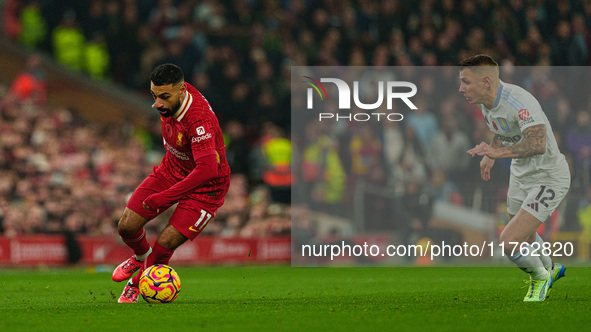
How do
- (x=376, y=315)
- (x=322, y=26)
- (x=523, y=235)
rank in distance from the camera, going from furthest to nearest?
(x=322, y=26) < (x=523, y=235) < (x=376, y=315)

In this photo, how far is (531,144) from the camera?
10.1 meters

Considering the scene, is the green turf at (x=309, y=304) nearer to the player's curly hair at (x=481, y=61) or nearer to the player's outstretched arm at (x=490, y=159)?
the player's outstretched arm at (x=490, y=159)

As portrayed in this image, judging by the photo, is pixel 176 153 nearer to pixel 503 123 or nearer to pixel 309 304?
pixel 309 304

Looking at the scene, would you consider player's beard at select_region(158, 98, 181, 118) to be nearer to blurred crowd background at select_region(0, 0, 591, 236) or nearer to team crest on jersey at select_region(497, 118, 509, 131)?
team crest on jersey at select_region(497, 118, 509, 131)

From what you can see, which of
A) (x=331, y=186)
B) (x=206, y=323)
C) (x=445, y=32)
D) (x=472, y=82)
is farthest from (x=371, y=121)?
(x=206, y=323)

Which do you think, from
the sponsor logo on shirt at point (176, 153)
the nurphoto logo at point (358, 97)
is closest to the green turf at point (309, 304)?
the sponsor logo on shirt at point (176, 153)

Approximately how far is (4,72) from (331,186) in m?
8.28

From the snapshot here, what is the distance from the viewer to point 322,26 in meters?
23.9

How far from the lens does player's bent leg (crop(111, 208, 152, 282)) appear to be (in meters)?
9.76

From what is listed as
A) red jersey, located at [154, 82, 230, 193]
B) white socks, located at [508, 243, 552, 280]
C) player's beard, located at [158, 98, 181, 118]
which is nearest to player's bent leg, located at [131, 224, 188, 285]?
red jersey, located at [154, 82, 230, 193]

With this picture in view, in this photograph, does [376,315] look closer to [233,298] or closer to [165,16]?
[233,298]

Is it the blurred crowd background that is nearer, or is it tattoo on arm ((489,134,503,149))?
tattoo on arm ((489,134,503,149))

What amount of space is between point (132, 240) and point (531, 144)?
4.16 meters

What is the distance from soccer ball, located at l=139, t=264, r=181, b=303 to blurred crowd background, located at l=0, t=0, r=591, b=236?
9.05 meters
